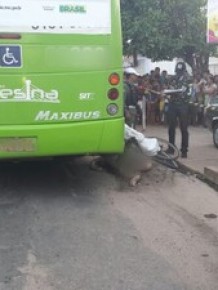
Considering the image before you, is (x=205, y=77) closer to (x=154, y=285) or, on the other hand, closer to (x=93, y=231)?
(x=93, y=231)

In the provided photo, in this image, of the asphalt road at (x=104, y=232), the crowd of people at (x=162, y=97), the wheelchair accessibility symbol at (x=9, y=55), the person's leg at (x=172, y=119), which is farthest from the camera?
the crowd of people at (x=162, y=97)

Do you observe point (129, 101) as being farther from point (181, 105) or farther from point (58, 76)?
point (58, 76)

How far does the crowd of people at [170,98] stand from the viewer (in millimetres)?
11664

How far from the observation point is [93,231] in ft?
21.4

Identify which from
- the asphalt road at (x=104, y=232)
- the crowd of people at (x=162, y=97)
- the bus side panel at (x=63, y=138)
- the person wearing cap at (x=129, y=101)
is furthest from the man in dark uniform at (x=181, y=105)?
the crowd of people at (x=162, y=97)

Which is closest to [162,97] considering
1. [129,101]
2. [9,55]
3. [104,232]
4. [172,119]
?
[129,101]

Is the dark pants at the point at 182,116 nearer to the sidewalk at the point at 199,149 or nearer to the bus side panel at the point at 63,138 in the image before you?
the sidewalk at the point at 199,149

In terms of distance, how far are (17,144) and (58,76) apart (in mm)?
990

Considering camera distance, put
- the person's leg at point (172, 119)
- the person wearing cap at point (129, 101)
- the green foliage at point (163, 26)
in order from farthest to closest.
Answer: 1. the green foliage at point (163, 26)
2. the person wearing cap at point (129, 101)
3. the person's leg at point (172, 119)

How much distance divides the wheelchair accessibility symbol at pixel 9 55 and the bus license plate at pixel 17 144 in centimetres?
92

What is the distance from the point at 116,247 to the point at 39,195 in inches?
96.2

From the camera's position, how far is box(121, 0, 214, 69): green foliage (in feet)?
67.6

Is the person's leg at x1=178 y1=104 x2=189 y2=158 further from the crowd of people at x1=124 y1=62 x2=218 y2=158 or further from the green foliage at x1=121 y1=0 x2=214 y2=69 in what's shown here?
the green foliage at x1=121 y1=0 x2=214 y2=69

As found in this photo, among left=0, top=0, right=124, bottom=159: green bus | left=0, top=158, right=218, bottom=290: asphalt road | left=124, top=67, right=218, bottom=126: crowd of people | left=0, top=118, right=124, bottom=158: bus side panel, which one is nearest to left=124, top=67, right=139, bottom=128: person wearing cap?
left=0, top=158, right=218, bottom=290: asphalt road
